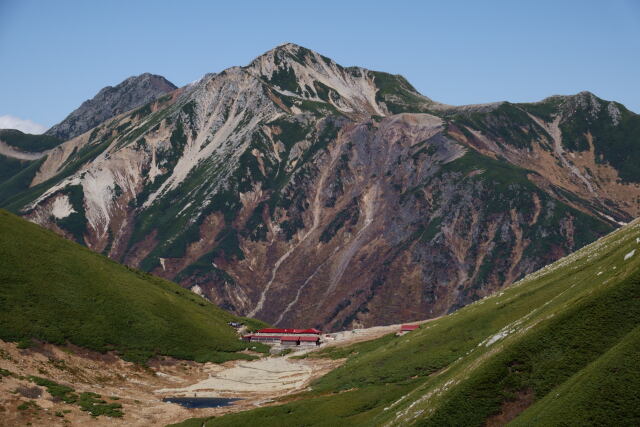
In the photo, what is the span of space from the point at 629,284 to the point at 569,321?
619 centimetres

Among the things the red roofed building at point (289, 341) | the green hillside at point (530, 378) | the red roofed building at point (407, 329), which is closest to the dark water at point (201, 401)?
the green hillside at point (530, 378)

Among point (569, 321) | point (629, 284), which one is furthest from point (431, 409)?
point (629, 284)

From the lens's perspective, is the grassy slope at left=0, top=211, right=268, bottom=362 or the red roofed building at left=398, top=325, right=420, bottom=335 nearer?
the grassy slope at left=0, top=211, right=268, bottom=362

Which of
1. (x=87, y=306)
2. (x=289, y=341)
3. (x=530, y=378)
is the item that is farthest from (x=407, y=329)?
(x=530, y=378)

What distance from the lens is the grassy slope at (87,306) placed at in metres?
109

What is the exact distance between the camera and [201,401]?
332ft

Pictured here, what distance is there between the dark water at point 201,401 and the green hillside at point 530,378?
11.7 m

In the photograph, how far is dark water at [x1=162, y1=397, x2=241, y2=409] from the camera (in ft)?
321

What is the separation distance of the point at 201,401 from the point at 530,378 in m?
58.6

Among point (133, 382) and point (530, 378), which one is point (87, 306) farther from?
point (530, 378)

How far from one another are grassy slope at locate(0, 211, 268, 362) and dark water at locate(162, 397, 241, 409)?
17.3 meters

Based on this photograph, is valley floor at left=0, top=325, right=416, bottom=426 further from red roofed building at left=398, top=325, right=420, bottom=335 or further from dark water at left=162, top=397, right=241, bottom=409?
red roofed building at left=398, top=325, right=420, bottom=335

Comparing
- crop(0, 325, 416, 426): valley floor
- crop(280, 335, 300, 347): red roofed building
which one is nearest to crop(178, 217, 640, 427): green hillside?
crop(0, 325, 416, 426): valley floor

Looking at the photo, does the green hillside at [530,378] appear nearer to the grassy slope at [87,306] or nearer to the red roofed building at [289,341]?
the grassy slope at [87,306]
